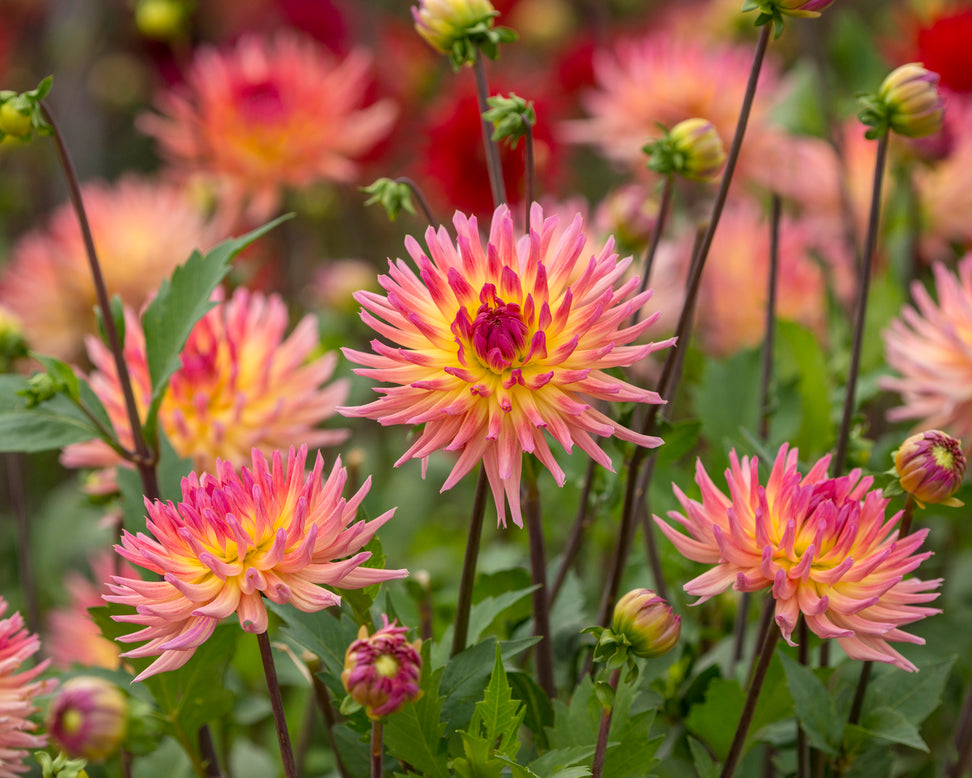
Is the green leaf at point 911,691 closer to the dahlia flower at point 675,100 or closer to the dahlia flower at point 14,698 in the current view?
the dahlia flower at point 14,698

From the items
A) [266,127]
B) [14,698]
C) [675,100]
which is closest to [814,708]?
[14,698]

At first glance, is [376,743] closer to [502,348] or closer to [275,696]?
[275,696]

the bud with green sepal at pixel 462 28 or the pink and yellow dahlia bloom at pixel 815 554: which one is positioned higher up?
the bud with green sepal at pixel 462 28

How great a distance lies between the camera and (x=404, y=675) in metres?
0.54

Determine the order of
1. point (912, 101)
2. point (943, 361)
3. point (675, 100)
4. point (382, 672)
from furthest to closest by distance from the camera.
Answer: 1. point (675, 100)
2. point (943, 361)
3. point (912, 101)
4. point (382, 672)

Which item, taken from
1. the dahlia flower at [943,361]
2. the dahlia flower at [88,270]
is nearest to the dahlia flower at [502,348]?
the dahlia flower at [943,361]

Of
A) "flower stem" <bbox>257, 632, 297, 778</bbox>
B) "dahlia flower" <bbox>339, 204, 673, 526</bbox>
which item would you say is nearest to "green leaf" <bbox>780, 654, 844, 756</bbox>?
"dahlia flower" <bbox>339, 204, 673, 526</bbox>

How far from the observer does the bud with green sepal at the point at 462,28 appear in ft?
2.48

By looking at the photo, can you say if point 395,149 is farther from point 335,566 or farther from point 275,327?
point 335,566

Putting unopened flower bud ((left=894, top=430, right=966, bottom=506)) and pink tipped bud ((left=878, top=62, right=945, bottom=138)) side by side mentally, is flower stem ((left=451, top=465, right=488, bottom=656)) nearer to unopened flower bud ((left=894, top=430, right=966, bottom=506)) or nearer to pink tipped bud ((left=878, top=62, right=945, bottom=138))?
unopened flower bud ((left=894, top=430, right=966, bottom=506))

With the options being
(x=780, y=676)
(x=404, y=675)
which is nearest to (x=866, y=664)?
(x=780, y=676)

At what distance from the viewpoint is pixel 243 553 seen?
1.90 feet

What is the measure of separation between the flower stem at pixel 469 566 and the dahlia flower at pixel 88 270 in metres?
1.07

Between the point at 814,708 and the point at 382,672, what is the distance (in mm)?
341
